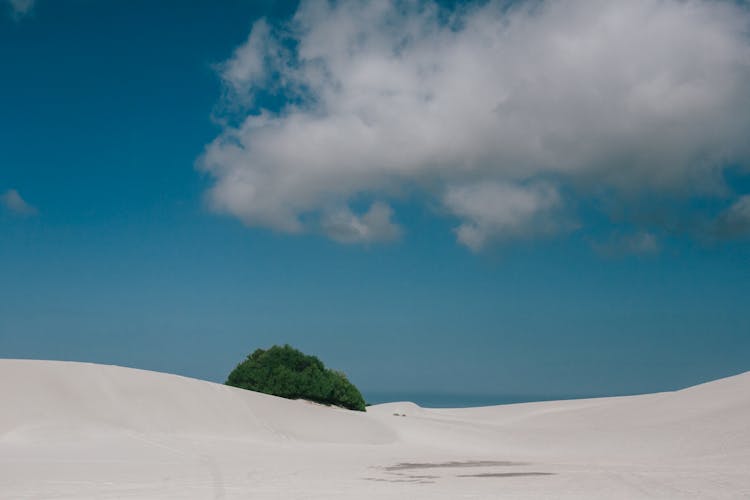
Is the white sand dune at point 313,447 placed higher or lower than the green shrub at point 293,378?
lower

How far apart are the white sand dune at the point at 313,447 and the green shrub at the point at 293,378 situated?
2.47 feet

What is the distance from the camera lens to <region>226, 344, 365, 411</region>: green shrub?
25438mm

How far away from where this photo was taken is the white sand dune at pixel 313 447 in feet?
33.2

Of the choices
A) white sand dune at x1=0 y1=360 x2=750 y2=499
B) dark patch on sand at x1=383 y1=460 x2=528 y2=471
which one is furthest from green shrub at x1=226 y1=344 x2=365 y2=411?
dark patch on sand at x1=383 y1=460 x2=528 y2=471

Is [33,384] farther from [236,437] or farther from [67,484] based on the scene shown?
[67,484]

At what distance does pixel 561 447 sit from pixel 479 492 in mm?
12795

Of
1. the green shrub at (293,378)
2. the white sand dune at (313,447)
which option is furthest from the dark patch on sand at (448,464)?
the green shrub at (293,378)

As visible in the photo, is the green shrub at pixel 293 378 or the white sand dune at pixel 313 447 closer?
the white sand dune at pixel 313 447

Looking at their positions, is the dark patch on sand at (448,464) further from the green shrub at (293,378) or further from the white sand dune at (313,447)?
the green shrub at (293,378)

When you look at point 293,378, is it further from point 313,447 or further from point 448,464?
point 448,464

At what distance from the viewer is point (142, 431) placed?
17.8 meters

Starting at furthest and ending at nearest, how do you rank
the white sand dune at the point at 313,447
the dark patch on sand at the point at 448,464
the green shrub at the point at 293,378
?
the green shrub at the point at 293,378
the dark patch on sand at the point at 448,464
the white sand dune at the point at 313,447

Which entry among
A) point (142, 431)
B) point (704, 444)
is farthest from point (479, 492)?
point (704, 444)

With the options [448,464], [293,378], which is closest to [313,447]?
[448,464]
